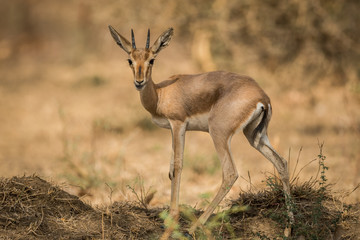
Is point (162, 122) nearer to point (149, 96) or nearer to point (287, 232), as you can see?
point (149, 96)

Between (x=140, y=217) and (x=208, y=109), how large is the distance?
144 centimetres

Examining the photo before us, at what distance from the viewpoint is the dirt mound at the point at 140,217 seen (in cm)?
459

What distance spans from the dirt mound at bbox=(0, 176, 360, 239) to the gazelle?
0.24 m

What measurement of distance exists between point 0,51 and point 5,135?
40.9ft

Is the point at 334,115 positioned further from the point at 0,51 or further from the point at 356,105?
the point at 0,51

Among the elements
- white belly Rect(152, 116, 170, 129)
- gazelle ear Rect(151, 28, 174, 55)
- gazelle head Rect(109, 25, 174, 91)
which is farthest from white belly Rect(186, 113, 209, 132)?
gazelle ear Rect(151, 28, 174, 55)

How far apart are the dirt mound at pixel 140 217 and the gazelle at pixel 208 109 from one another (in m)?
0.24

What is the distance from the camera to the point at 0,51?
23.0 metres

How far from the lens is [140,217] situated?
5.18 meters

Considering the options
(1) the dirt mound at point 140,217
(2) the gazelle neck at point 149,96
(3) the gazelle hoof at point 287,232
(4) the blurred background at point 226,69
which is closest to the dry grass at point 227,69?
(4) the blurred background at point 226,69

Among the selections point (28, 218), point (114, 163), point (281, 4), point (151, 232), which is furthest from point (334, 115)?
point (28, 218)

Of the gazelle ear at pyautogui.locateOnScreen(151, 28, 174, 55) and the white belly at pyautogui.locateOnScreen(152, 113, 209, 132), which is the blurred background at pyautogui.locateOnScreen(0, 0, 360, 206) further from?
the gazelle ear at pyautogui.locateOnScreen(151, 28, 174, 55)

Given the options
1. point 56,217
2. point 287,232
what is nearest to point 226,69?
point 287,232

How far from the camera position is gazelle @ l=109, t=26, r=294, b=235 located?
15.8ft
